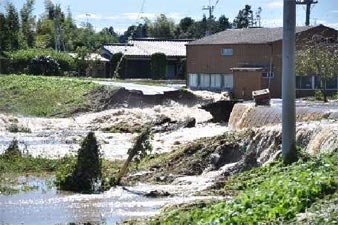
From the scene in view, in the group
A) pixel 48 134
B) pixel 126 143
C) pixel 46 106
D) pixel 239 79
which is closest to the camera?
pixel 126 143

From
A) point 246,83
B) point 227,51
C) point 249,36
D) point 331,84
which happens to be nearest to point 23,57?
point 227,51

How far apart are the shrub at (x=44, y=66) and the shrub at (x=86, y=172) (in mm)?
57569

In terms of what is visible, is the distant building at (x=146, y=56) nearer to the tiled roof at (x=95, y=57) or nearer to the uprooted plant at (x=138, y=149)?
the tiled roof at (x=95, y=57)

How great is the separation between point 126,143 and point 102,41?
235ft

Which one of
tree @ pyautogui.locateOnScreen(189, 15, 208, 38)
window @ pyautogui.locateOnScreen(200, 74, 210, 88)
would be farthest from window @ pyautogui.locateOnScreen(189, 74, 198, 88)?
tree @ pyautogui.locateOnScreen(189, 15, 208, 38)

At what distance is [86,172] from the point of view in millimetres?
22203

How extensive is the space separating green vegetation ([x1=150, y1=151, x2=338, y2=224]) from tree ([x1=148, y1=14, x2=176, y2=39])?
108m

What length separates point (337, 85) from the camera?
58.4 metres

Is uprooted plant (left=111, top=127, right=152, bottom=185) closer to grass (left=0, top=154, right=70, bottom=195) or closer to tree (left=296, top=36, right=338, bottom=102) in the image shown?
grass (left=0, top=154, right=70, bottom=195)

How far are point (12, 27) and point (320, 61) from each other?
41.4m

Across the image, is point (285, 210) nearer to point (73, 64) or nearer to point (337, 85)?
point (337, 85)

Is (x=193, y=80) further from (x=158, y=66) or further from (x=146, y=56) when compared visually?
(x=146, y=56)

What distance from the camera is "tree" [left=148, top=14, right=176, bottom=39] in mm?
121938

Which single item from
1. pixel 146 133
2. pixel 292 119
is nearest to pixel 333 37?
pixel 146 133
